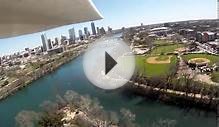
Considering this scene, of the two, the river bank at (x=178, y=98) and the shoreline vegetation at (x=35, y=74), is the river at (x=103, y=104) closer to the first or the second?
the river bank at (x=178, y=98)

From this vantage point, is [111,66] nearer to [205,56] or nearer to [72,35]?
[205,56]

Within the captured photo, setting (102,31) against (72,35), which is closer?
(102,31)

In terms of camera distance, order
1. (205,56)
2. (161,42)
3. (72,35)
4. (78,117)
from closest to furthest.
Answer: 1. (78,117)
2. (205,56)
3. (161,42)
4. (72,35)

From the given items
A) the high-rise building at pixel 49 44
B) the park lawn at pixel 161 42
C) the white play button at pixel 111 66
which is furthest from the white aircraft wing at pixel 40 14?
the high-rise building at pixel 49 44

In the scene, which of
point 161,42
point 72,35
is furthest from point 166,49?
point 72,35

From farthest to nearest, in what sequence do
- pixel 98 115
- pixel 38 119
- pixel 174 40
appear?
pixel 174 40 < pixel 38 119 < pixel 98 115

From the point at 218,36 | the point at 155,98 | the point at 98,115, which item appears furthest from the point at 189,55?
the point at 98,115

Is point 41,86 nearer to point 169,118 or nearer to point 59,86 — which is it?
point 59,86
